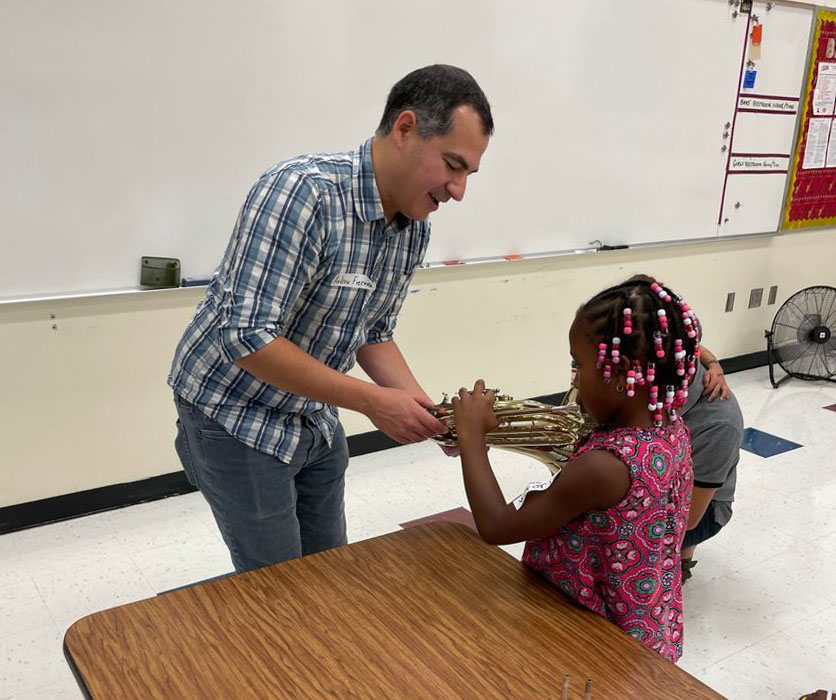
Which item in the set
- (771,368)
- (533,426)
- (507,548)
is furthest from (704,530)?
(771,368)

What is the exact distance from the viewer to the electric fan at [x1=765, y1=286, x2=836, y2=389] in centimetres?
470

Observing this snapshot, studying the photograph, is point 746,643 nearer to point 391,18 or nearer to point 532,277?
point 532,277

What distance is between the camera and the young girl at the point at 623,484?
1.21 meters

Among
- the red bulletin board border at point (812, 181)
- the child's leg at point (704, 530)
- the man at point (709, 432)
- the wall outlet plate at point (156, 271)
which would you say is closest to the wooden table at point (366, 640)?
the man at point (709, 432)

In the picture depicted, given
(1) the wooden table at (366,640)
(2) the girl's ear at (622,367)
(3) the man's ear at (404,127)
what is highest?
(3) the man's ear at (404,127)

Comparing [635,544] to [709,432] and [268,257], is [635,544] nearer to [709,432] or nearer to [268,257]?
[268,257]

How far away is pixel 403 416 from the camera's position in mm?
1474

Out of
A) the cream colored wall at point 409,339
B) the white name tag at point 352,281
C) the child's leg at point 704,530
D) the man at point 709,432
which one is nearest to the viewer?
the white name tag at point 352,281

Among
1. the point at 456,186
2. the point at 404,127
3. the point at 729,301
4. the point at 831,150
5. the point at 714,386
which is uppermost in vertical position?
the point at 404,127

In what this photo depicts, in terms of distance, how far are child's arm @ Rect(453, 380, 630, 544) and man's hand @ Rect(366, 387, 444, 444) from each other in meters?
0.13

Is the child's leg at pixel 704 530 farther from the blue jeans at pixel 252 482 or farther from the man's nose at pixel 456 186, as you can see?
the man's nose at pixel 456 186

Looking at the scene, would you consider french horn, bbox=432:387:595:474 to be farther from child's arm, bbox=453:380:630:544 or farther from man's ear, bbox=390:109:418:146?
man's ear, bbox=390:109:418:146

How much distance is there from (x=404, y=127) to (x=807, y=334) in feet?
13.5

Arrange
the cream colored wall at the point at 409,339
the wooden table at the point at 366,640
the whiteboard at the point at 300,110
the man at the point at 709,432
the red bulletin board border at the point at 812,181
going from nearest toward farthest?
the wooden table at the point at 366,640 < the man at the point at 709,432 < the whiteboard at the point at 300,110 < the cream colored wall at the point at 409,339 < the red bulletin board border at the point at 812,181
